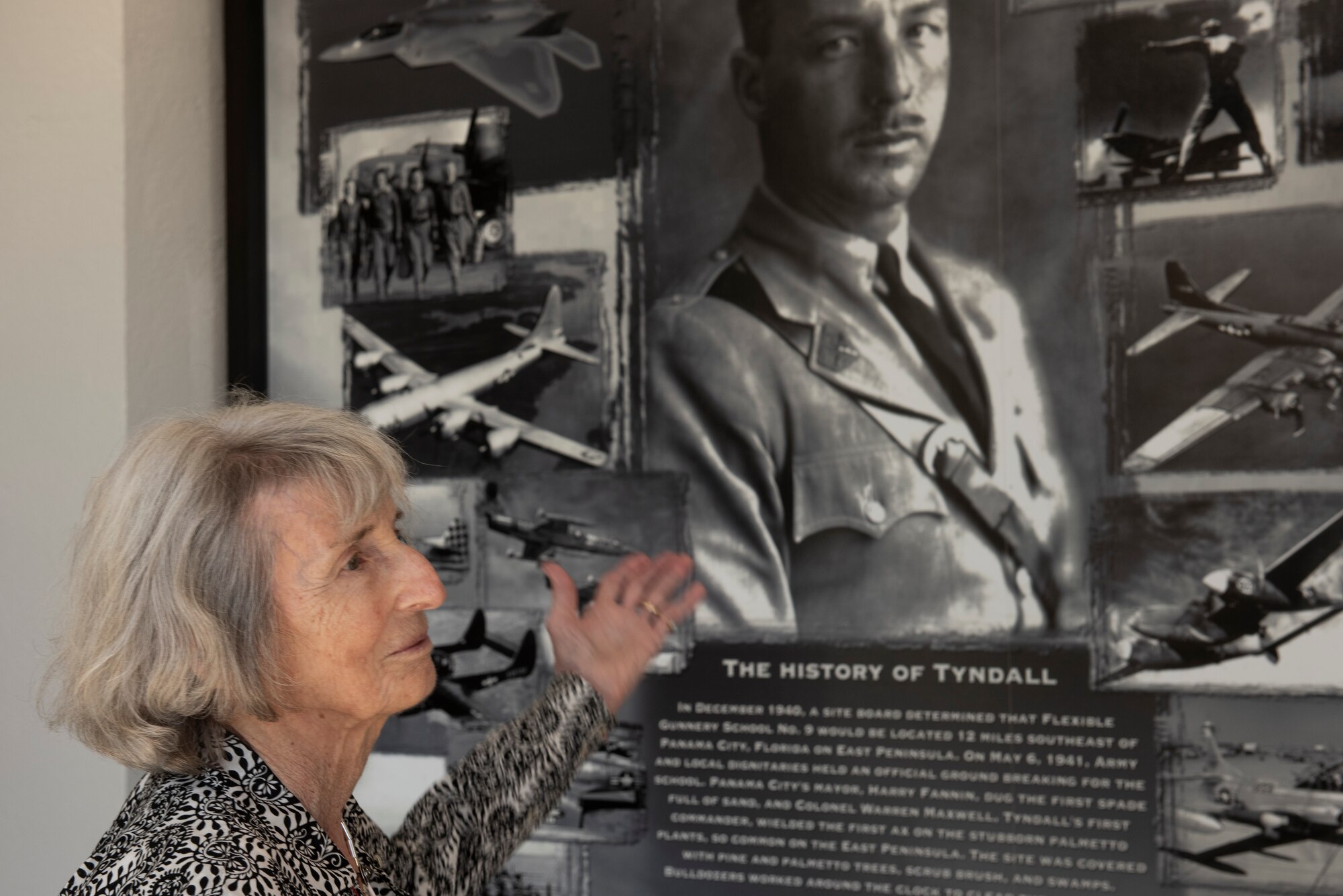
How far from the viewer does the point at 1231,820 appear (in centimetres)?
237

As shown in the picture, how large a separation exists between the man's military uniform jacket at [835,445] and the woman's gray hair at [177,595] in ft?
5.03

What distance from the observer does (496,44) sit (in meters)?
3.06

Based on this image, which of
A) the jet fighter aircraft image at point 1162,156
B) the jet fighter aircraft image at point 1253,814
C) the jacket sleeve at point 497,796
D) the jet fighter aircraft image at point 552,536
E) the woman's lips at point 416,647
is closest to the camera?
the woman's lips at point 416,647

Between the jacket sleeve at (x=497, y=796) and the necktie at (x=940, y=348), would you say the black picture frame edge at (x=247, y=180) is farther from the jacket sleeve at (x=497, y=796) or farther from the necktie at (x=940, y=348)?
the jacket sleeve at (x=497, y=796)

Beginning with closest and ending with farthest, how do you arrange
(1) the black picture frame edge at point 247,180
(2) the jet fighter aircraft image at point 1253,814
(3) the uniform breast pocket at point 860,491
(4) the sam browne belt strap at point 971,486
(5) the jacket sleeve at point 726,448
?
1. (2) the jet fighter aircraft image at point 1253,814
2. (4) the sam browne belt strap at point 971,486
3. (3) the uniform breast pocket at point 860,491
4. (5) the jacket sleeve at point 726,448
5. (1) the black picture frame edge at point 247,180

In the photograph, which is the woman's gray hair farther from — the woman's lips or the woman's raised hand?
the woman's raised hand

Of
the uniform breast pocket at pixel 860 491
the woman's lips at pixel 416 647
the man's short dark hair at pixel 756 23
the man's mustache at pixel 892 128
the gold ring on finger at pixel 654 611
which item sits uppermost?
the man's short dark hair at pixel 756 23

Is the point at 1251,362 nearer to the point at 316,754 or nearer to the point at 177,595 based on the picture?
the point at 316,754

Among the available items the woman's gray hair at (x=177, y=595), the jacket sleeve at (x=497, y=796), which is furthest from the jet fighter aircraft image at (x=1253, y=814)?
the woman's gray hair at (x=177, y=595)

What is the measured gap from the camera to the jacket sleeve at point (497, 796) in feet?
5.24

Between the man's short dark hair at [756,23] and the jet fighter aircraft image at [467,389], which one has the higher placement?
Answer: the man's short dark hair at [756,23]

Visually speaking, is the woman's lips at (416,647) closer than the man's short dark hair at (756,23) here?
Yes

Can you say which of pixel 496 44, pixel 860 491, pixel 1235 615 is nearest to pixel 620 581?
pixel 860 491

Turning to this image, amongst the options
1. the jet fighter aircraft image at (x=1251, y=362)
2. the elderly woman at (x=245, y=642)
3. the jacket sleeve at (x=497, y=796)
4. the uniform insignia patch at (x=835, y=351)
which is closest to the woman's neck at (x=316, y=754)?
the elderly woman at (x=245, y=642)
